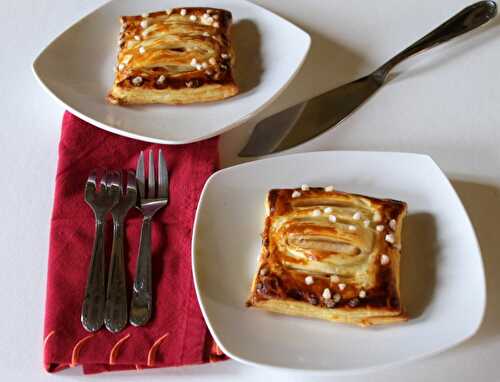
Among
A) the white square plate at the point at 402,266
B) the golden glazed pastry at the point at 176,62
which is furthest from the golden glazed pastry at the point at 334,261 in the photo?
the golden glazed pastry at the point at 176,62

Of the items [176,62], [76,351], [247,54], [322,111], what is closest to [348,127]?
[322,111]

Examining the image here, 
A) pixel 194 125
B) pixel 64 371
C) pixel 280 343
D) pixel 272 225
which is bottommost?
pixel 64 371

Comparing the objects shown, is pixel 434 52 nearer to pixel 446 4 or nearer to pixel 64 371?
pixel 446 4

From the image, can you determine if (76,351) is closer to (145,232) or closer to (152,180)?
(145,232)

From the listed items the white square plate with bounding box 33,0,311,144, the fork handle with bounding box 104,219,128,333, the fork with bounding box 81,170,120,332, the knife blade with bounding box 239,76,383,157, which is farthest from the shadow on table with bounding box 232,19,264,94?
the fork handle with bounding box 104,219,128,333

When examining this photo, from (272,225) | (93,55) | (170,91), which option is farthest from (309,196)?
(93,55)

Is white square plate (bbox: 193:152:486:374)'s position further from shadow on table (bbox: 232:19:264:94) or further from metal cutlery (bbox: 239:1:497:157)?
shadow on table (bbox: 232:19:264:94)
